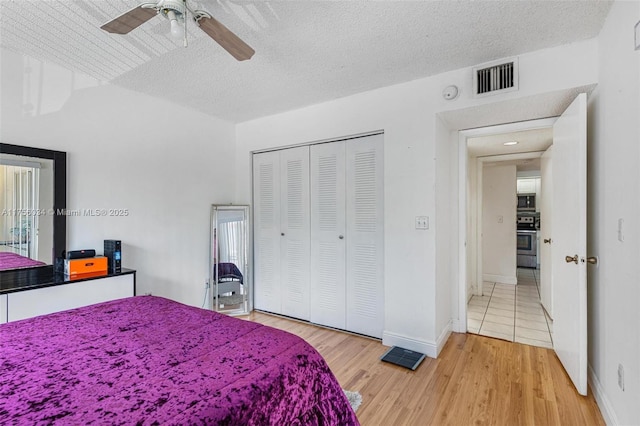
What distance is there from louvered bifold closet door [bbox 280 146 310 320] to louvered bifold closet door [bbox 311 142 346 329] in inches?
3.9

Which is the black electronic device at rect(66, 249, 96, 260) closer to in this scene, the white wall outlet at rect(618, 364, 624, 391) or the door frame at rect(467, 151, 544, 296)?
the white wall outlet at rect(618, 364, 624, 391)

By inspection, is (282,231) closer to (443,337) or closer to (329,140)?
(329,140)

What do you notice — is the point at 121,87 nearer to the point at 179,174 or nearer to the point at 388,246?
the point at 179,174

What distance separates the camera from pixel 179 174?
3387 millimetres

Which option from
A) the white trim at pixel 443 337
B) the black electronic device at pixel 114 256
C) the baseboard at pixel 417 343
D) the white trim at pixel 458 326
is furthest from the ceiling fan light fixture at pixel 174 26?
the white trim at pixel 458 326

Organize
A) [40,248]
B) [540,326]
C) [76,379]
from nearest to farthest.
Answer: [76,379], [40,248], [540,326]

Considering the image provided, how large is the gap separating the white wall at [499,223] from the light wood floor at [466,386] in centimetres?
275

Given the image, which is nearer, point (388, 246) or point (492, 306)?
point (388, 246)

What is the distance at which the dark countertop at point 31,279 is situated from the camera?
2.06 m

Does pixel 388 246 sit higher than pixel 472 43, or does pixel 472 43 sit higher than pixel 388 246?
pixel 472 43

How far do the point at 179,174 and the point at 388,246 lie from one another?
2345mm

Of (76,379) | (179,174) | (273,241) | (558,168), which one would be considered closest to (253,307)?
(273,241)

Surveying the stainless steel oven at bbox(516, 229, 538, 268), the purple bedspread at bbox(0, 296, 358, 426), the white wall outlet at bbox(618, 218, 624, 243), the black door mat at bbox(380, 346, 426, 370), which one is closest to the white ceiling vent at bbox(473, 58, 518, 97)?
the white wall outlet at bbox(618, 218, 624, 243)

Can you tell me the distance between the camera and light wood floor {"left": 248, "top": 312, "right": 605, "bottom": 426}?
188 cm
